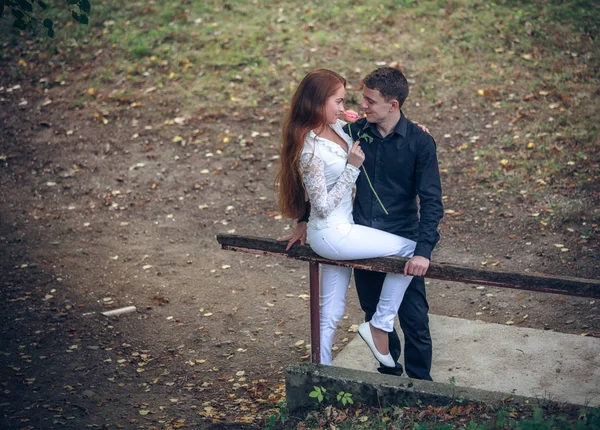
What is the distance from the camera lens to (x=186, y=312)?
23.1ft

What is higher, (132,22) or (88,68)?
(132,22)

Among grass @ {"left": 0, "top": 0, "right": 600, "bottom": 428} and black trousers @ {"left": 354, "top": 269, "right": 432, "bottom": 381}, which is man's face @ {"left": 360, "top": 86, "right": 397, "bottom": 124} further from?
grass @ {"left": 0, "top": 0, "right": 600, "bottom": 428}

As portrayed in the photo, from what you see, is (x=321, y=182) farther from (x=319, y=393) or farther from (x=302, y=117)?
(x=319, y=393)

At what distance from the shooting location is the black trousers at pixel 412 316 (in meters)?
4.68

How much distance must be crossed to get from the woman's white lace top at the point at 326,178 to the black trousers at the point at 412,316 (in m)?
0.51

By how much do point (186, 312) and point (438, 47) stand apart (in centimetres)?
672

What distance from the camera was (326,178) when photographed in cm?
448

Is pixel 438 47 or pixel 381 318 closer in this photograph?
pixel 381 318

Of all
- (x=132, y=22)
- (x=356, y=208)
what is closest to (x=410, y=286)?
(x=356, y=208)

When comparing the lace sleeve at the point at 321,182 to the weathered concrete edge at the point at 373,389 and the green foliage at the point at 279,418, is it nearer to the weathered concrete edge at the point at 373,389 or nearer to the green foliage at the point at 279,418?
the weathered concrete edge at the point at 373,389

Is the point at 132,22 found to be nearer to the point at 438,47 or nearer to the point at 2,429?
the point at 438,47

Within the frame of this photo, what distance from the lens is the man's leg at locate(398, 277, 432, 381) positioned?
468cm

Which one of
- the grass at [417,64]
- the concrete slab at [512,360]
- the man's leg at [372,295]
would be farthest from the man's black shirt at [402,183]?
the grass at [417,64]

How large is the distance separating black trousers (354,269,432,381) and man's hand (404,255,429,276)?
0.35 metres
